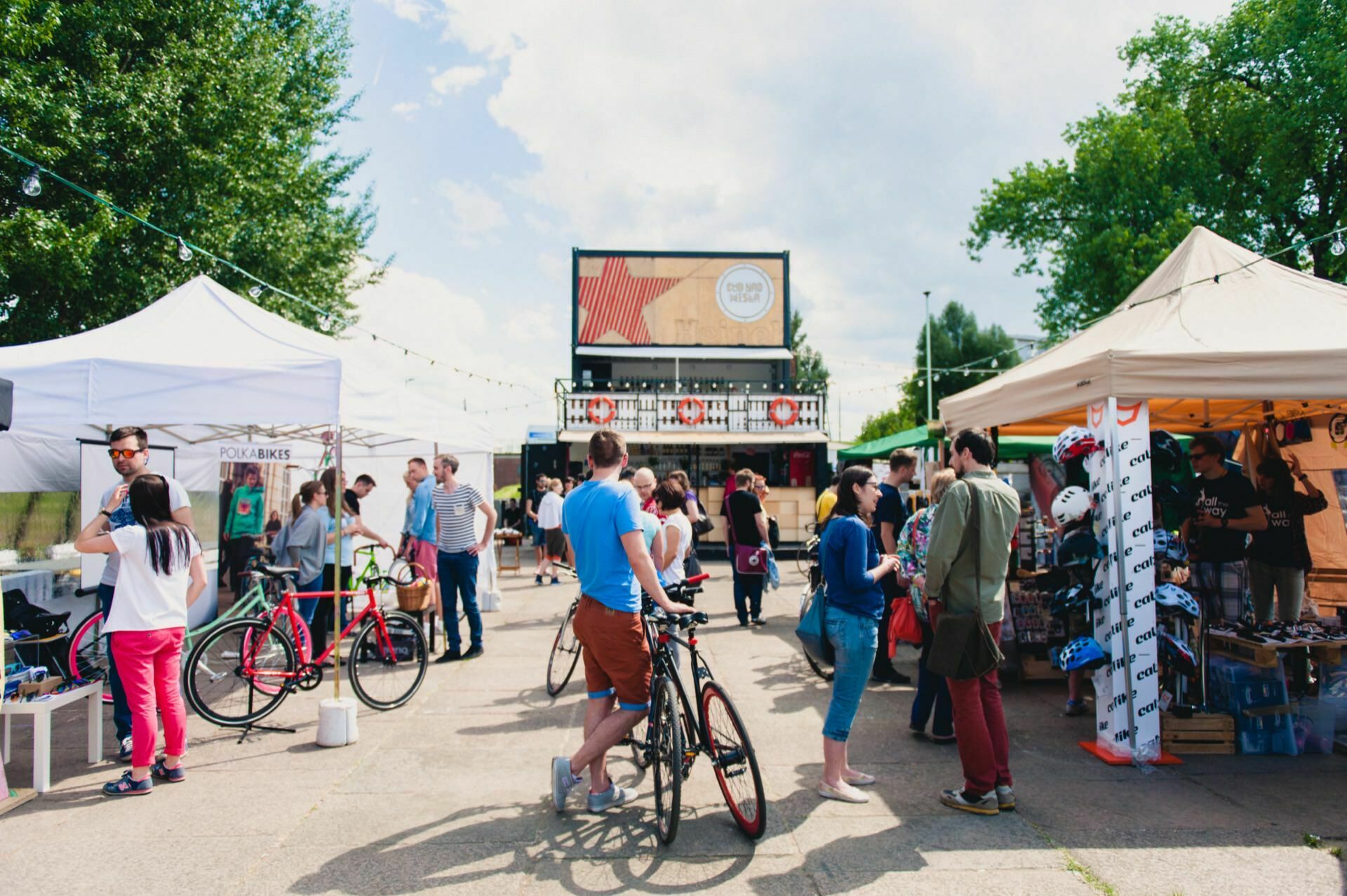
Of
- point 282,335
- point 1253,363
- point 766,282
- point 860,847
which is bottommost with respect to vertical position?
point 860,847

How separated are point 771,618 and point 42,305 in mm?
10906

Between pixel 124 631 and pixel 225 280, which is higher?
pixel 225 280

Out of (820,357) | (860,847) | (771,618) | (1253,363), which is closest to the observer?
(860,847)

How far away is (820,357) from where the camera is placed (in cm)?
5225

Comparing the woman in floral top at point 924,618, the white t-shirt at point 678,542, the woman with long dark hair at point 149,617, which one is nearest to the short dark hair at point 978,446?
the woman in floral top at point 924,618

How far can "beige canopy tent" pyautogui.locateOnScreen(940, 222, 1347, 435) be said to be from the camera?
4.95 meters

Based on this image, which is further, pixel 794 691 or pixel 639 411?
pixel 639 411

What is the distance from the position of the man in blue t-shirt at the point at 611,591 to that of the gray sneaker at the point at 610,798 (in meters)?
0.25

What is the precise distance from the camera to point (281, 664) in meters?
5.86

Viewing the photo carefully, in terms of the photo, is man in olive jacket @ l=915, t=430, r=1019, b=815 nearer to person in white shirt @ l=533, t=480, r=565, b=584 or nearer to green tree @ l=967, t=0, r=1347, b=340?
person in white shirt @ l=533, t=480, r=565, b=584

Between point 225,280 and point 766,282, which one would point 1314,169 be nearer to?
point 766,282

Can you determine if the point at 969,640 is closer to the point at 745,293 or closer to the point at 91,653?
the point at 91,653

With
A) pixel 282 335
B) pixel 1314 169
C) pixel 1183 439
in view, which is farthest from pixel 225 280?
pixel 1314 169

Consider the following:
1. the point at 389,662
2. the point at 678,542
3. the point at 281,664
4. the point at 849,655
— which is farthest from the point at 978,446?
the point at 281,664
